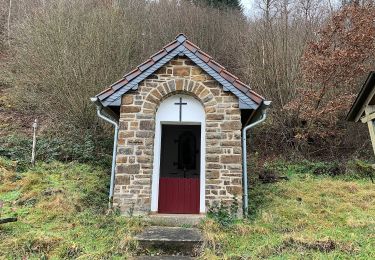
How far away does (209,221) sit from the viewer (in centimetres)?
717

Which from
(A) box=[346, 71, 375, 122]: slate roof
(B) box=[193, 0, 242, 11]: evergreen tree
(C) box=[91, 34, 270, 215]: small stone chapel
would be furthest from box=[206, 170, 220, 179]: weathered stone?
(B) box=[193, 0, 242, 11]: evergreen tree

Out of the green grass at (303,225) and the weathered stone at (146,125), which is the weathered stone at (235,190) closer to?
the green grass at (303,225)

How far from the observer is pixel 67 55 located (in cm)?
1249

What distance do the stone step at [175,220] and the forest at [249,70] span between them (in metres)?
4.87

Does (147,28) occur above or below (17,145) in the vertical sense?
above

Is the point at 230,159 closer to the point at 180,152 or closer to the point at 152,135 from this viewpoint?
the point at 152,135

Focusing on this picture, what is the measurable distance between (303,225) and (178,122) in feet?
12.4

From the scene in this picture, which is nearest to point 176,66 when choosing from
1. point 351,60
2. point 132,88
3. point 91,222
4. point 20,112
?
point 132,88

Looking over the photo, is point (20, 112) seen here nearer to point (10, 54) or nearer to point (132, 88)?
point (10, 54)

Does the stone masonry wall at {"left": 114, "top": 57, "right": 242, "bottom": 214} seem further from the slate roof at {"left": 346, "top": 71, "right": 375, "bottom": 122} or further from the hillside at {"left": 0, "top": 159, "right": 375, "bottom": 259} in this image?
the slate roof at {"left": 346, "top": 71, "right": 375, "bottom": 122}

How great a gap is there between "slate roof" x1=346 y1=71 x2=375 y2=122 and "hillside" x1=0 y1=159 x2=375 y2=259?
7.60ft

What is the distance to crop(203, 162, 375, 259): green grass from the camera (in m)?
5.84

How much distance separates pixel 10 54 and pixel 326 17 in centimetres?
1561

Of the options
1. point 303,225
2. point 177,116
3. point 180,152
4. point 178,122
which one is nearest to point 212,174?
point 178,122
